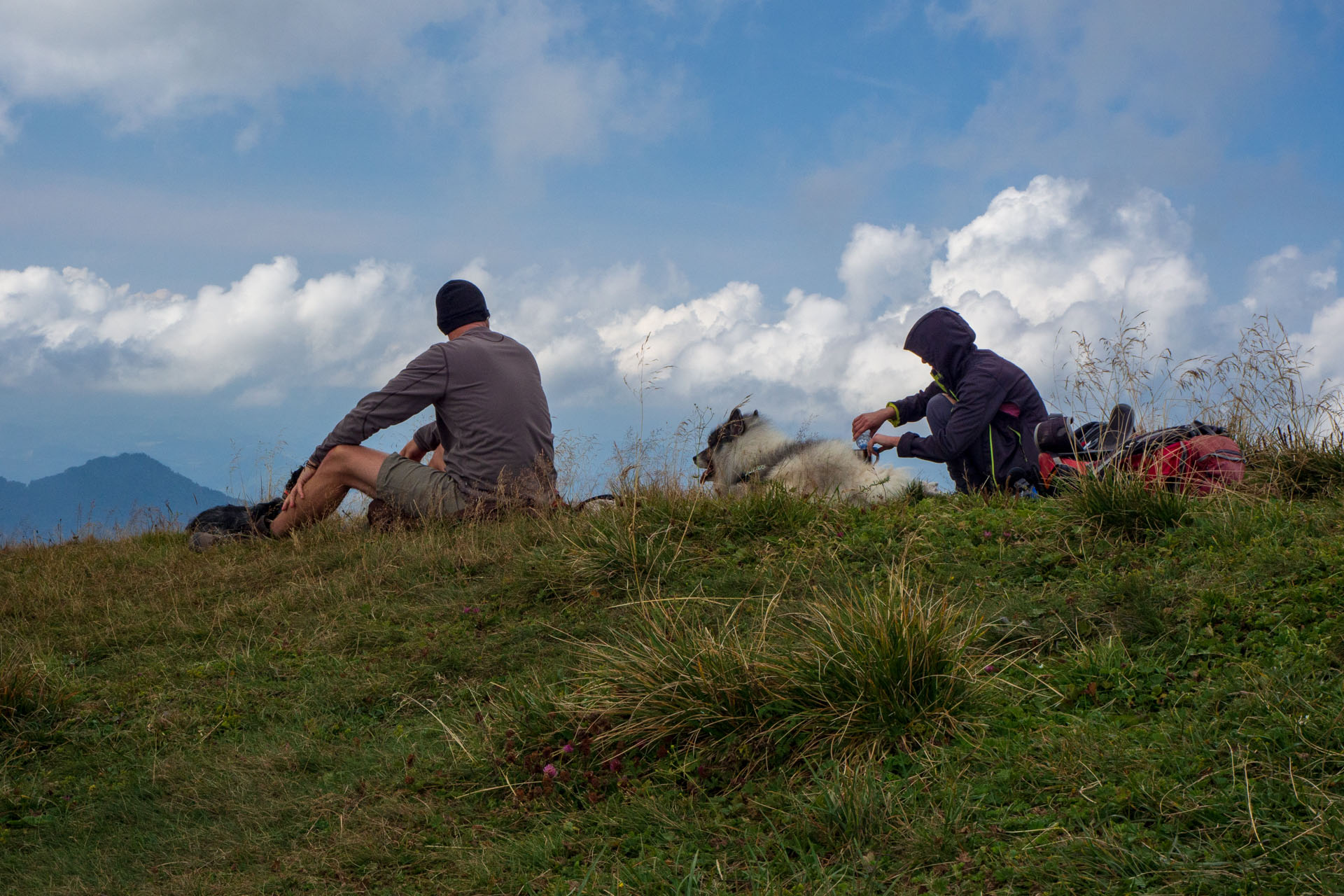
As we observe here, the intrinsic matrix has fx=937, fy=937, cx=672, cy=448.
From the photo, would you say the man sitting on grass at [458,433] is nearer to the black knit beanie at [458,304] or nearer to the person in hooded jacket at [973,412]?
the black knit beanie at [458,304]

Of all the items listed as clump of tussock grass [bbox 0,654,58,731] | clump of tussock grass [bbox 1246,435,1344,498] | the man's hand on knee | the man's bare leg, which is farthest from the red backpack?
the man's hand on knee

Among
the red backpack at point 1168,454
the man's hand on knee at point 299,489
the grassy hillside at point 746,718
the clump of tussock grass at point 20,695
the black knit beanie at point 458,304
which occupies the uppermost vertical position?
the black knit beanie at point 458,304

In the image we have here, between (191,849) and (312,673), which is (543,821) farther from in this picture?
(312,673)

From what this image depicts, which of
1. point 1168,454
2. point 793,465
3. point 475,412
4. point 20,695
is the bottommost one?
point 20,695

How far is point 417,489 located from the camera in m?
6.95

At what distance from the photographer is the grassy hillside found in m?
2.36

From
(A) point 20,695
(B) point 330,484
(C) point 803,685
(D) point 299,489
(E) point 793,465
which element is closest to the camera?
(C) point 803,685

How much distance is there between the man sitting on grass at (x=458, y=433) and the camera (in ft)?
22.4

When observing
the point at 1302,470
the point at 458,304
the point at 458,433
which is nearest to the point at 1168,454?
the point at 1302,470

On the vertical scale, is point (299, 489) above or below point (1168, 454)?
above

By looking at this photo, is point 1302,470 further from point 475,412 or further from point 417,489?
point 417,489

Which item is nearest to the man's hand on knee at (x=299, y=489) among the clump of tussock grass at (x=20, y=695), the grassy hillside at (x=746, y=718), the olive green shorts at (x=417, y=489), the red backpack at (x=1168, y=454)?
the olive green shorts at (x=417, y=489)

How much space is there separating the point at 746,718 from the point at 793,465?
449 cm

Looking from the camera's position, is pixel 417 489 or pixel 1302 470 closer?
pixel 1302 470
